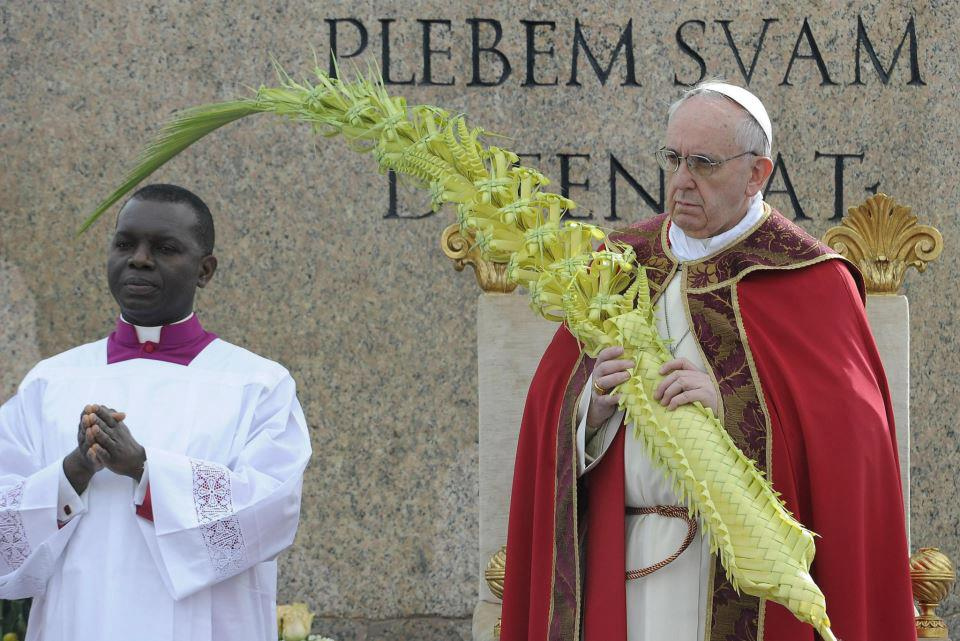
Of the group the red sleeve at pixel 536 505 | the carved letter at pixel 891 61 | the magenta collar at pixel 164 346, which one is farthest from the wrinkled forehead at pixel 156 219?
the carved letter at pixel 891 61

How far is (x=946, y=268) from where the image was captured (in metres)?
5.58

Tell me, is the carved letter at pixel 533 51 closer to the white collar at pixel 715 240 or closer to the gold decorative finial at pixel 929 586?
the white collar at pixel 715 240

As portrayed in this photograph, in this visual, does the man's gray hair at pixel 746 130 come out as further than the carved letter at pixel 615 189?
No

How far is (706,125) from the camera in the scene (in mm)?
3400

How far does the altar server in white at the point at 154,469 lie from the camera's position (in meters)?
3.65

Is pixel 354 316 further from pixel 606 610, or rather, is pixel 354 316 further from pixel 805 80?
pixel 606 610

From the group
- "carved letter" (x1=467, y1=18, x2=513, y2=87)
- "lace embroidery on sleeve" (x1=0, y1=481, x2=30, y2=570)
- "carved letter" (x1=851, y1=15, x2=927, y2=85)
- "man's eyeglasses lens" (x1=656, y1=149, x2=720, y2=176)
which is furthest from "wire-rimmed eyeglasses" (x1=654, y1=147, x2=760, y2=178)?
"carved letter" (x1=851, y1=15, x2=927, y2=85)

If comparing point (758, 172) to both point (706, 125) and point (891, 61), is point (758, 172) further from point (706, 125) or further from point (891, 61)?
point (891, 61)

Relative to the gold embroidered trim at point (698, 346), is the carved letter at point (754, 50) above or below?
above

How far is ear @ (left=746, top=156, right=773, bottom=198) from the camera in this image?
347cm

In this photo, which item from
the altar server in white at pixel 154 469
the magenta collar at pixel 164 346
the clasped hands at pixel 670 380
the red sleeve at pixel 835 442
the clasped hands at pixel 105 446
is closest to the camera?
the clasped hands at pixel 670 380

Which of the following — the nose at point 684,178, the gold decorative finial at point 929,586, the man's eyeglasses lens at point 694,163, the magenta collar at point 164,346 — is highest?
the man's eyeglasses lens at point 694,163

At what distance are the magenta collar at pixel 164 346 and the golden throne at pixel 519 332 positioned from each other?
82 centimetres

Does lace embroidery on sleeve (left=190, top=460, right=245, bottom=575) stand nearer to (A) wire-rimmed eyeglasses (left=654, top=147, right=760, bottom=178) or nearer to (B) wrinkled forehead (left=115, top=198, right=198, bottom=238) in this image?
(B) wrinkled forehead (left=115, top=198, right=198, bottom=238)
